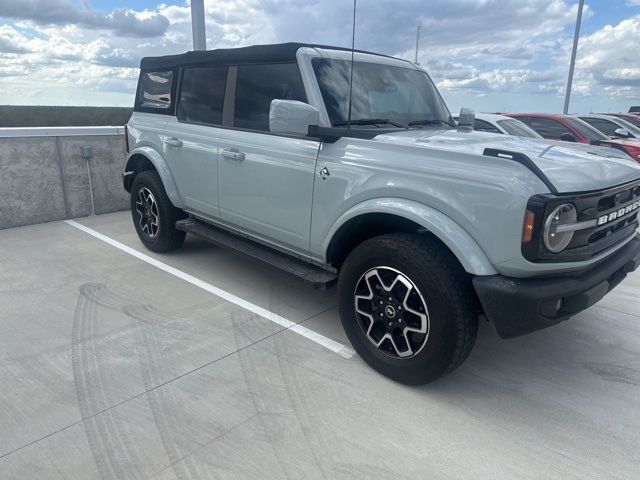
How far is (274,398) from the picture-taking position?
108 inches

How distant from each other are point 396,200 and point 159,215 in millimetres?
3074

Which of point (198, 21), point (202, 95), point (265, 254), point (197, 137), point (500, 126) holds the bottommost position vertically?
point (265, 254)

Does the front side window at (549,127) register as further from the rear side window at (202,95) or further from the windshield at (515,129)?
the rear side window at (202,95)

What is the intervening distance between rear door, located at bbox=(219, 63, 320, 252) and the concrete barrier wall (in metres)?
3.81

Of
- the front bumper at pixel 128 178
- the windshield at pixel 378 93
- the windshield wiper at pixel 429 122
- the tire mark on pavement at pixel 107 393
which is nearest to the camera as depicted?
the tire mark on pavement at pixel 107 393

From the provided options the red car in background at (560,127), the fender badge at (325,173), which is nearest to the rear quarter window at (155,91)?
the fender badge at (325,173)

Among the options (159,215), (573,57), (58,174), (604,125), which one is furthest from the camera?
(573,57)

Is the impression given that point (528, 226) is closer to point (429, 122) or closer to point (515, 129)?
point (429, 122)

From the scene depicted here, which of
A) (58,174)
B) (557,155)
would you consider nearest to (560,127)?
(557,155)

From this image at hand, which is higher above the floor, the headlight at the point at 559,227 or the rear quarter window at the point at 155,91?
the rear quarter window at the point at 155,91

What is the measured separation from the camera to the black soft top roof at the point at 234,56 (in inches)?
143

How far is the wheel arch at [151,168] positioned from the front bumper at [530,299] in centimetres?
330

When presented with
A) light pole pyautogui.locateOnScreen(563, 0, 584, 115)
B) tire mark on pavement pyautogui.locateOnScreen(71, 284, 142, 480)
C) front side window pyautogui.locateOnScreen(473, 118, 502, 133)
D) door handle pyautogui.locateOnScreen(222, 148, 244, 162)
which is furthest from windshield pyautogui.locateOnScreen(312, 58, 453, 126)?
light pole pyautogui.locateOnScreen(563, 0, 584, 115)

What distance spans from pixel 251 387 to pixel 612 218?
2.33m
